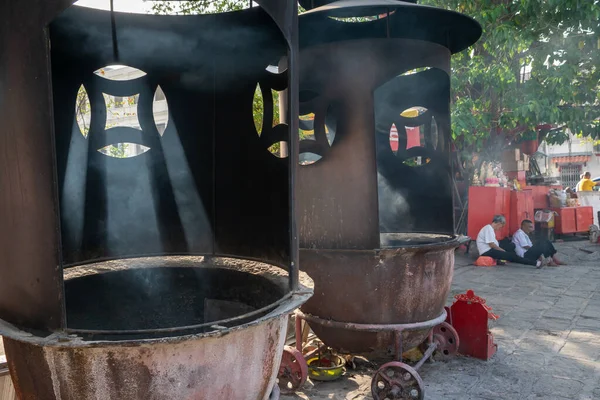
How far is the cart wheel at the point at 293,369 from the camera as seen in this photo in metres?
3.80

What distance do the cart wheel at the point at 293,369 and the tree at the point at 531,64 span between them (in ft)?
19.7

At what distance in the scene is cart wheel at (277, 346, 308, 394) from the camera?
380cm

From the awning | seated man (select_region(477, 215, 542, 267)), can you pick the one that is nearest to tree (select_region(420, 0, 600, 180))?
seated man (select_region(477, 215, 542, 267))

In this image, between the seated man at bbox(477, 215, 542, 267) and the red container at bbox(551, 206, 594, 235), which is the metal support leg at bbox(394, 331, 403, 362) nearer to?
the seated man at bbox(477, 215, 542, 267)

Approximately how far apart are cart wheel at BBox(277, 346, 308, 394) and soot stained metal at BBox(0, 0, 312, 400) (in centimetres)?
96

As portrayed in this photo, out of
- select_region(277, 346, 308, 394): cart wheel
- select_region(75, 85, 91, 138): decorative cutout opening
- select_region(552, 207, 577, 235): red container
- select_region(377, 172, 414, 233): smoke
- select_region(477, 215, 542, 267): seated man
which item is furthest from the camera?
select_region(552, 207, 577, 235): red container

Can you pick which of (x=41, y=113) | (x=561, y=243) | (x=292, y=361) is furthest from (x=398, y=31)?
(x=561, y=243)

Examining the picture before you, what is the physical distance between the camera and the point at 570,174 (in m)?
32.5

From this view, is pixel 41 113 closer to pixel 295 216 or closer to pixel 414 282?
pixel 295 216

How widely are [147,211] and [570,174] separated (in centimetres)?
3483

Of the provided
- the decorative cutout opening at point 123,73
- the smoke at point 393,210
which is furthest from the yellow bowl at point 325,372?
the decorative cutout opening at point 123,73

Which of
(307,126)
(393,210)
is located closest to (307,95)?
(393,210)

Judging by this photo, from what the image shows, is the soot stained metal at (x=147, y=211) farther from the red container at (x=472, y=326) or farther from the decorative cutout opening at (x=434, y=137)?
the red container at (x=472, y=326)

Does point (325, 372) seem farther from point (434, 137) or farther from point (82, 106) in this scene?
point (434, 137)
